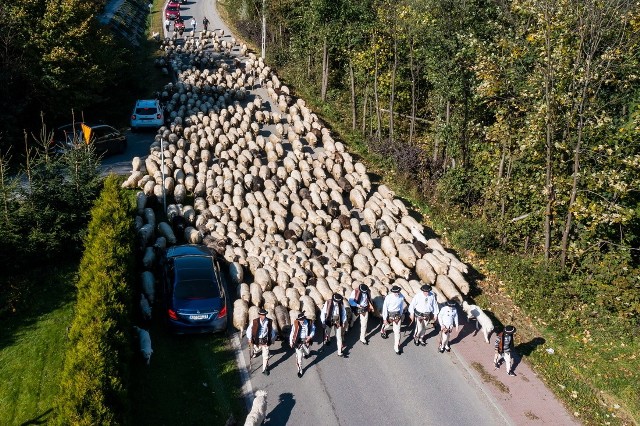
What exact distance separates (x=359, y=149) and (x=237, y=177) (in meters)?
10.6

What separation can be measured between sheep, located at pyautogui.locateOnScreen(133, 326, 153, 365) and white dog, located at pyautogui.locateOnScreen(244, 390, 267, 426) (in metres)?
3.67

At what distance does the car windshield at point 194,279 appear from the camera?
17844 mm

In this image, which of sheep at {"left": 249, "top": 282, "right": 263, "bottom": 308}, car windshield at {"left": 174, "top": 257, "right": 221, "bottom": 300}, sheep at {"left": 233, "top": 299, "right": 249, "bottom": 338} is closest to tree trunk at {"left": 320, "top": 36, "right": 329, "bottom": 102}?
car windshield at {"left": 174, "top": 257, "right": 221, "bottom": 300}

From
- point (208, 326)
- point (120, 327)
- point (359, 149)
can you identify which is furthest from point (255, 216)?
point (359, 149)

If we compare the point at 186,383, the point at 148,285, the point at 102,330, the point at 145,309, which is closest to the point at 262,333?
the point at 186,383

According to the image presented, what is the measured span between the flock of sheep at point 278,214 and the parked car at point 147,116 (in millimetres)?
828

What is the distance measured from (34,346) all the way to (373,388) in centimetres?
1040

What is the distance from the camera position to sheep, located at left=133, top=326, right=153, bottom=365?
16172 mm

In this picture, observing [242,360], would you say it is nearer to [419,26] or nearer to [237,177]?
[237,177]

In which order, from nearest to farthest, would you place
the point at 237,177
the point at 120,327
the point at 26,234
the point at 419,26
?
the point at 120,327 < the point at 26,234 < the point at 237,177 < the point at 419,26

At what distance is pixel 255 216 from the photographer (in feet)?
78.8

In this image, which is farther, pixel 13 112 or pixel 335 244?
pixel 13 112

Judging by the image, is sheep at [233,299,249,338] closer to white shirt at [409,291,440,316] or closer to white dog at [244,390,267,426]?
white dog at [244,390,267,426]

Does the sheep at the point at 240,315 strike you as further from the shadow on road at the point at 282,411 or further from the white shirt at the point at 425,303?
the white shirt at the point at 425,303
